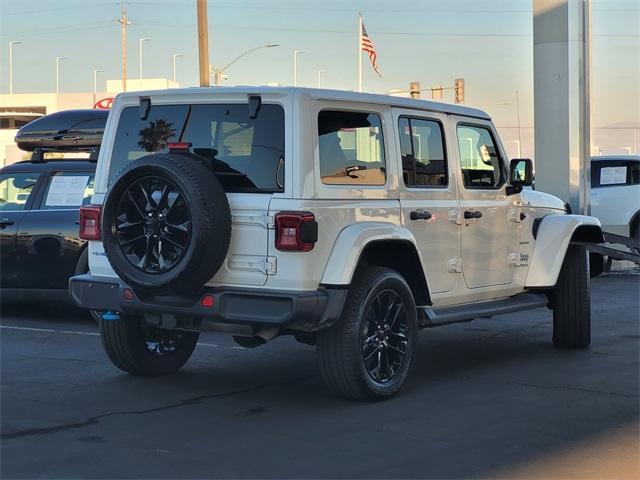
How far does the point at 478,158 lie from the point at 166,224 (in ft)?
9.75

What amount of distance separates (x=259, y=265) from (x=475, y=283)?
2201mm

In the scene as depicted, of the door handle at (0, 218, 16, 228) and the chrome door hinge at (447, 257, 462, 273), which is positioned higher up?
the door handle at (0, 218, 16, 228)

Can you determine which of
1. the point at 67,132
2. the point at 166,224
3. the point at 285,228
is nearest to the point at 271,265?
the point at 285,228

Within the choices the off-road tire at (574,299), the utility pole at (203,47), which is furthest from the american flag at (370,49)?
the off-road tire at (574,299)

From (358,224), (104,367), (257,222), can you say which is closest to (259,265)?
(257,222)

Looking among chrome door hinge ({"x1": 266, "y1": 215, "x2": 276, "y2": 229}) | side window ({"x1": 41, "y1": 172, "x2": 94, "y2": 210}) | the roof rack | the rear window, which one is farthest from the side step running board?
side window ({"x1": 41, "y1": 172, "x2": 94, "y2": 210})

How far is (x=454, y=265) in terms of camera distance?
304 inches

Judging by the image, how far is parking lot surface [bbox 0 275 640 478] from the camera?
535 cm

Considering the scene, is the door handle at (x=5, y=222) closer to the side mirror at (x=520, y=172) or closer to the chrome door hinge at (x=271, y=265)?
the chrome door hinge at (x=271, y=265)

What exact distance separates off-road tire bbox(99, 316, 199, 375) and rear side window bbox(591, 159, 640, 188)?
10856 millimetres

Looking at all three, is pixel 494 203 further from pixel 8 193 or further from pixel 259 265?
pixel 8 193

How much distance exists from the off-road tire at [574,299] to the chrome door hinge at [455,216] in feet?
5.77

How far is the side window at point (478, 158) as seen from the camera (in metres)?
8.12

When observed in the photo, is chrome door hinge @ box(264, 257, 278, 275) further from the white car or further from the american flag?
the american flag
